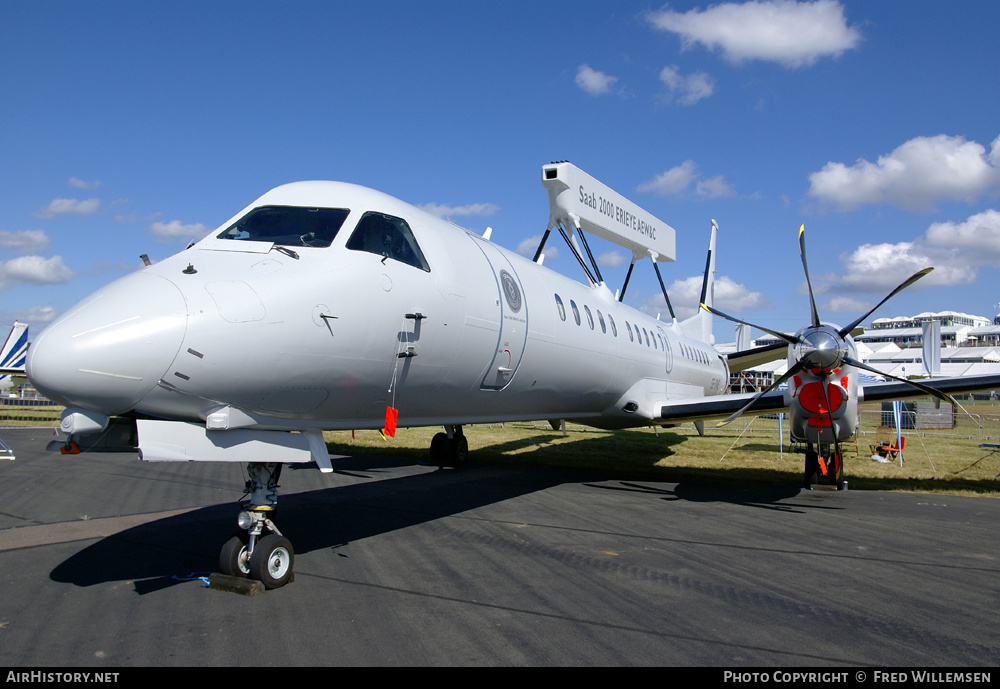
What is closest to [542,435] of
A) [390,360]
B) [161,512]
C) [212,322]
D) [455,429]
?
[455,429]

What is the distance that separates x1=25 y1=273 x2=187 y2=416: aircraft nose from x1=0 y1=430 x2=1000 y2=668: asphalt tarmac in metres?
1.76

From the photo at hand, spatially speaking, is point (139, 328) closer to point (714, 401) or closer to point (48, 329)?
point (48, 329)

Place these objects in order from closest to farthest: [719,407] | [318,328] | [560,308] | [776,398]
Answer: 1. [318,328]
2. [560,308]
3. [776,398]
4. [719,407]

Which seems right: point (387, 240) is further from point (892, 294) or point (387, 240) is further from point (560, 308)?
point (892, 294)

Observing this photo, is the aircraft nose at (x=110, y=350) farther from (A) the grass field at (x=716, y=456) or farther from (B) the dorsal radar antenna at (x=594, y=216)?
(A) the grass field at (x=716, y=456)

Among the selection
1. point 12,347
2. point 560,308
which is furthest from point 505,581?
point 12,347

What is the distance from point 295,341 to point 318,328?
0.24m

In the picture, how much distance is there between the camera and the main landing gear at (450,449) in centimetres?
1636

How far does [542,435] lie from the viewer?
26.4m

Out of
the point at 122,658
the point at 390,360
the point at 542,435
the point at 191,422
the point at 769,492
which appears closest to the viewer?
the point at 122,658

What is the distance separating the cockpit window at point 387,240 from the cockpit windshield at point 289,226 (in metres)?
0.21

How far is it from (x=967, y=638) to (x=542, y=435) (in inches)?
855

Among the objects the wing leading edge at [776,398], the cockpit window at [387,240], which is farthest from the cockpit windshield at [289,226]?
the wing leading edge at [776,398]

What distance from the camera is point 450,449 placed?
53.7 ft
